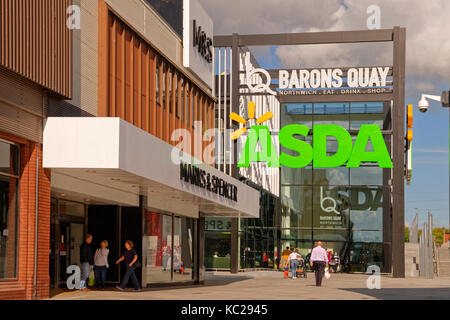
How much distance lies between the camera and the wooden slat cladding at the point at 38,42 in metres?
17.4

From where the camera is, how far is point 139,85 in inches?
1028

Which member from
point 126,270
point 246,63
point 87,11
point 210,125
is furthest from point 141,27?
point 246,63

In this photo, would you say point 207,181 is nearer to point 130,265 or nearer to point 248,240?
point 130,265

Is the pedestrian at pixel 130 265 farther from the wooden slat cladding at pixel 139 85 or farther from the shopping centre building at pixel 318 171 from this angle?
the shopping centre building at pixel 318 171

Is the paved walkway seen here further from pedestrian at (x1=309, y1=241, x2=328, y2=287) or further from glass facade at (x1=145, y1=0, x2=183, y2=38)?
glass facade at (x1=145, y1=0, x2=183, y2=38)

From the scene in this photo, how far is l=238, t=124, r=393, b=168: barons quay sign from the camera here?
48.5 meters

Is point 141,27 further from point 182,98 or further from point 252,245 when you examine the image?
point 252,245

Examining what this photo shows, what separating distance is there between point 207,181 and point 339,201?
25.4m

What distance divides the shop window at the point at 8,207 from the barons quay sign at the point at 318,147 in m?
29.5

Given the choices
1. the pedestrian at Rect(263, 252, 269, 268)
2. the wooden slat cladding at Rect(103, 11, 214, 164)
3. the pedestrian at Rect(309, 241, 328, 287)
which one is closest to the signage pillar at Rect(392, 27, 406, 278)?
the pedestrian at Rect(263, 252, 269, 268)

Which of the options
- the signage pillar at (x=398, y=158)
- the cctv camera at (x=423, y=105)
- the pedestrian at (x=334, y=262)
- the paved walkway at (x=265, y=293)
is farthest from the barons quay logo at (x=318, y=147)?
the cctv camera at (x=423, y=105)

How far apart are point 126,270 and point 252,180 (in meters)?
25.7

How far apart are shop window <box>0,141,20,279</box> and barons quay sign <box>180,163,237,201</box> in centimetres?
736

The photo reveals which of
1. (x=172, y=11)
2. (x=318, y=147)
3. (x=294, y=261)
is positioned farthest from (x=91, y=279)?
(x=318, y=147)
